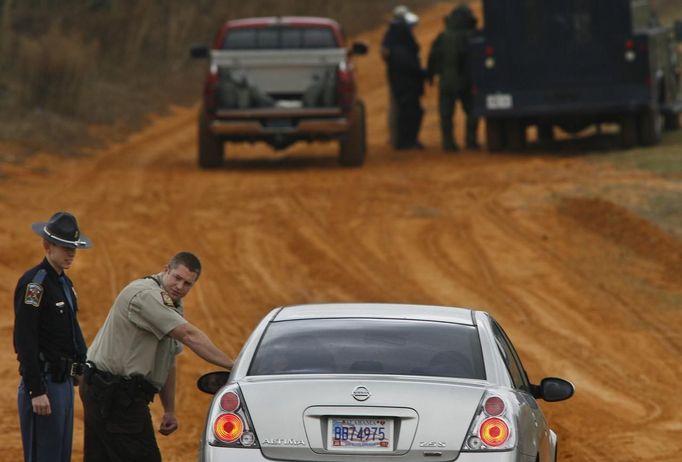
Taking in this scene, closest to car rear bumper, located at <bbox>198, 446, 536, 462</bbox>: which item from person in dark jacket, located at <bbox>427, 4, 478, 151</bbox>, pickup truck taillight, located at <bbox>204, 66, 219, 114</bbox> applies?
pickup truck taillight, located at <bbox>204, 66, 219, 114</bbox>

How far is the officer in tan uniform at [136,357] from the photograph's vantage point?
7.69 metres

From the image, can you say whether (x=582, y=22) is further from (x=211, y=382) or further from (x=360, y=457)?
(x=360, y=457)

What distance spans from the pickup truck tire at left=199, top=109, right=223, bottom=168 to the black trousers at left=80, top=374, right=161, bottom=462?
52.0 feet

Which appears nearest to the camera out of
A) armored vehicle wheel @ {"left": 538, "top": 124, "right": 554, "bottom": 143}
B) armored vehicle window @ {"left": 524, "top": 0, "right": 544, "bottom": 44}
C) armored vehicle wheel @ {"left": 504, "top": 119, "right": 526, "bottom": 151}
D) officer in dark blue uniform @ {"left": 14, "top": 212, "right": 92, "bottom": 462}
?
officer in dark blue uniform @ {"left": 14, "top": 212, "right": 92, "bottom": 462}

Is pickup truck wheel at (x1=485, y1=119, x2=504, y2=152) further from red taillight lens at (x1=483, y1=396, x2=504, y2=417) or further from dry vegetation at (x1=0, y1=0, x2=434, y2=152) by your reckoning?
red taillight lens at (x1=483, y1=396, x2=504, y2=417)

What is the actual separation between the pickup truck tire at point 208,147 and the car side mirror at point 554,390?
15938 mm

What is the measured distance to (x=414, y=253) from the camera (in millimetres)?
17672

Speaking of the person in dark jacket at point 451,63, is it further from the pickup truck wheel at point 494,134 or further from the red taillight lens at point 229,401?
the red taillight lens at point 229,401

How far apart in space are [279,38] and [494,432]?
703 inches

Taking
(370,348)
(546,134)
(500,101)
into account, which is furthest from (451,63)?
(370,348)

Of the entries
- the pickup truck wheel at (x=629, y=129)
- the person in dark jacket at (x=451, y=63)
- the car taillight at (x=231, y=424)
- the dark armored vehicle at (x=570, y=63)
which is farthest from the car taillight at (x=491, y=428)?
the person in dark jacket at (x=451, y=63)

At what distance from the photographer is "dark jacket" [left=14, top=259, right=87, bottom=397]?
768 centimetres

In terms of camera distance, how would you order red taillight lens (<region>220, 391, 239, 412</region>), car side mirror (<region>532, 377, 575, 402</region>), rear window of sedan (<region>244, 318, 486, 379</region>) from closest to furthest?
red taillight lens (<region>220, 391, 239, 412</region>) < rear window of sedan (<region>244, 318, 486, 379</region>) < car side mirror (<region>532, 377, 575, 402</region>)

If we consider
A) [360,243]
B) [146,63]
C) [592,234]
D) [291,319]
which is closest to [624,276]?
[592,234]
